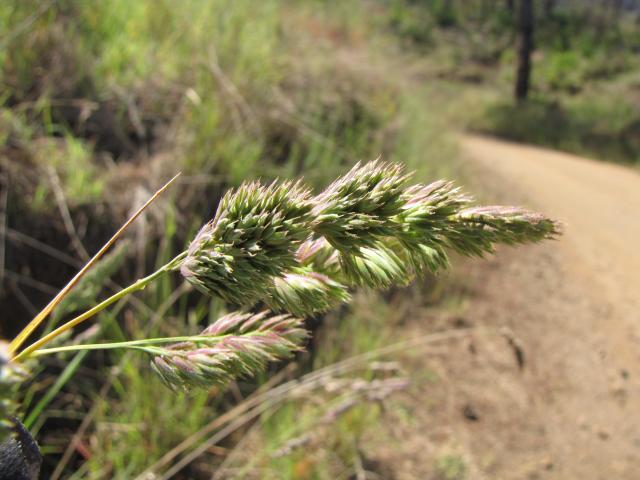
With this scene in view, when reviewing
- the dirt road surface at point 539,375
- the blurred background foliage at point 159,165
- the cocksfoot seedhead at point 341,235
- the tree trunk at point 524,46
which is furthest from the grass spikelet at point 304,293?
the tree trunk at point 524,46

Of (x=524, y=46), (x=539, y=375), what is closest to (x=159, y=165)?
(x=539, y=375)

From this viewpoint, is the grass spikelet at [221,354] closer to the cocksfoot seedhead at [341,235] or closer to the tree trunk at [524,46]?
the cocksfoot seedhead at [341,235]

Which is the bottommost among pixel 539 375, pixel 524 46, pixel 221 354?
pixel 539 375

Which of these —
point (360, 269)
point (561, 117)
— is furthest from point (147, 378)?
point (561, 117)

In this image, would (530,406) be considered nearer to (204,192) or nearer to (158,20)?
(204,192)

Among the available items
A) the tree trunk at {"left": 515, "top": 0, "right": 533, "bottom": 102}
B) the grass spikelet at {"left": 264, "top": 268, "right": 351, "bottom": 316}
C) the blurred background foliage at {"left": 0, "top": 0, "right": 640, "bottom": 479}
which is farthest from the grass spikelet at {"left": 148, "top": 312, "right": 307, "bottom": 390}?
the tree trunk at {"left": 515, "top": 0, "right": 533, "bottom": 102}

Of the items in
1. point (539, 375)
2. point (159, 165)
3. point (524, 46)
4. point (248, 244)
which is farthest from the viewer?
point (524, 46)

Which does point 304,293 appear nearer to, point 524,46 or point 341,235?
point 341,235
